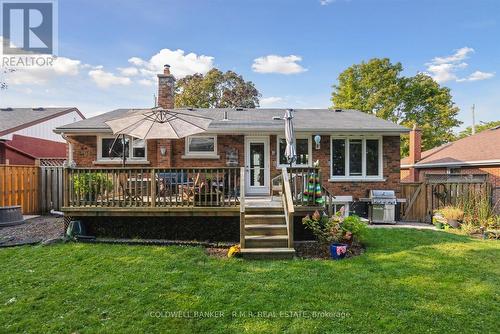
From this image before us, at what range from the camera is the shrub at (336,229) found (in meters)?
6.35

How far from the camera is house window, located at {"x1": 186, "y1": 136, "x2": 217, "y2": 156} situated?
11.0m

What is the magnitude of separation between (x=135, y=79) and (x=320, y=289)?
1493 cm

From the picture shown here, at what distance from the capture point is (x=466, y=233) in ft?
28.3

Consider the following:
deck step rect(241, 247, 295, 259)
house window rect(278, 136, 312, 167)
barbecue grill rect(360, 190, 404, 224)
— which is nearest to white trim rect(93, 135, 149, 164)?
house window rect(278, 136, 312, 167)

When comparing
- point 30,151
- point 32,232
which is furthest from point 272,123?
point 30,151

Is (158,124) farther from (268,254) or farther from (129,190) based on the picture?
(268,254)

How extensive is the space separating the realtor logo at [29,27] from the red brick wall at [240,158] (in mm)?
3251

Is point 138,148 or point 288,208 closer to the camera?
point 288,208

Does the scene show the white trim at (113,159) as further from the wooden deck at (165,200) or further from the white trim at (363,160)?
the white trim at (363,160)

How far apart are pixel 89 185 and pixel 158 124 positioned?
7.47ft

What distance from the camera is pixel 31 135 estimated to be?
1725 centimetres

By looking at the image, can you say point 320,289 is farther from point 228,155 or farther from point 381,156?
point 381,156

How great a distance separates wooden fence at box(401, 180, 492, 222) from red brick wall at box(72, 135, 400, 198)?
635mm

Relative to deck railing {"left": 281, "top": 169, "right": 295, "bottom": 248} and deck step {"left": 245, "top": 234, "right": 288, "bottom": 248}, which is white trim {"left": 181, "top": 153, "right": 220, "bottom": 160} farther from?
deck step {"left": 245, "top": 234, "right": 288, "bottom": 248}
